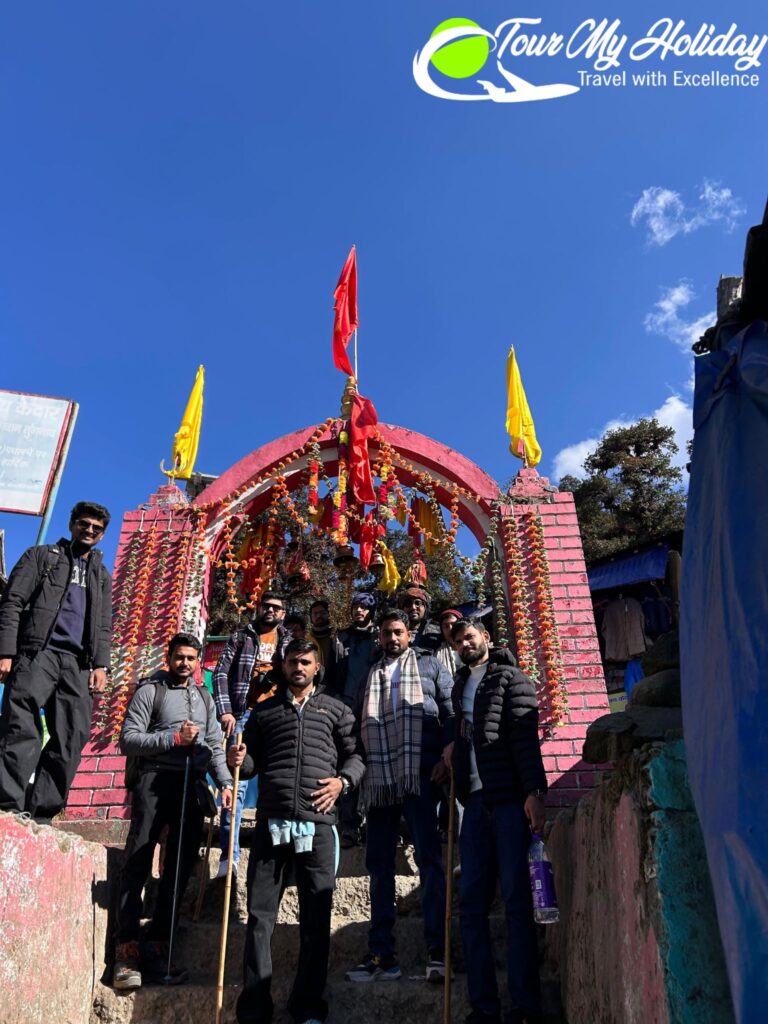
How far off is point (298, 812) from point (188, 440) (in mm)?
5124

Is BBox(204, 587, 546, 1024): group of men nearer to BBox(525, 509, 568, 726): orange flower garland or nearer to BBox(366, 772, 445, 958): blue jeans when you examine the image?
BBox(366, 772, 445, 958): blue jeans

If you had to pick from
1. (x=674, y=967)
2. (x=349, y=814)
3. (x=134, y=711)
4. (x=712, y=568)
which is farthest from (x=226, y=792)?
(x=712, y=568)

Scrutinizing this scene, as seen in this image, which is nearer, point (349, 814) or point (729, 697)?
point (729, 697)

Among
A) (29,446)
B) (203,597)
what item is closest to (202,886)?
(203,597)

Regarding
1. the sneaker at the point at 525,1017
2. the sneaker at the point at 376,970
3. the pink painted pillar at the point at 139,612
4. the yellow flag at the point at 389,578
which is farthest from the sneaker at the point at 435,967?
the yellow flag at the point at 389,578

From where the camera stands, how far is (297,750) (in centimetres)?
384

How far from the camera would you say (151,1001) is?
3.51 m

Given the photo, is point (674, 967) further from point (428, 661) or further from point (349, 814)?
point (349, 814)

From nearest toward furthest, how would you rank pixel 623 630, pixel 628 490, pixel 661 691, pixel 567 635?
pixel 661 691 < pixel 567 635 < pixel 623 630 < pixel 628 490

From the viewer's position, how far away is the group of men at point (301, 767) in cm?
340

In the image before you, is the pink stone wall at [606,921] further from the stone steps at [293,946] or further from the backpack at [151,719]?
the backpack at [151,719]

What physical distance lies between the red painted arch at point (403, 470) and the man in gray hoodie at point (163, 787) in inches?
129

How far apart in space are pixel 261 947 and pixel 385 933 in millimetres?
697

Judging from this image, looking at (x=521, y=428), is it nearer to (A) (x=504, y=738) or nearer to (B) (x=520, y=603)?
(B) (x=520, y=603)
